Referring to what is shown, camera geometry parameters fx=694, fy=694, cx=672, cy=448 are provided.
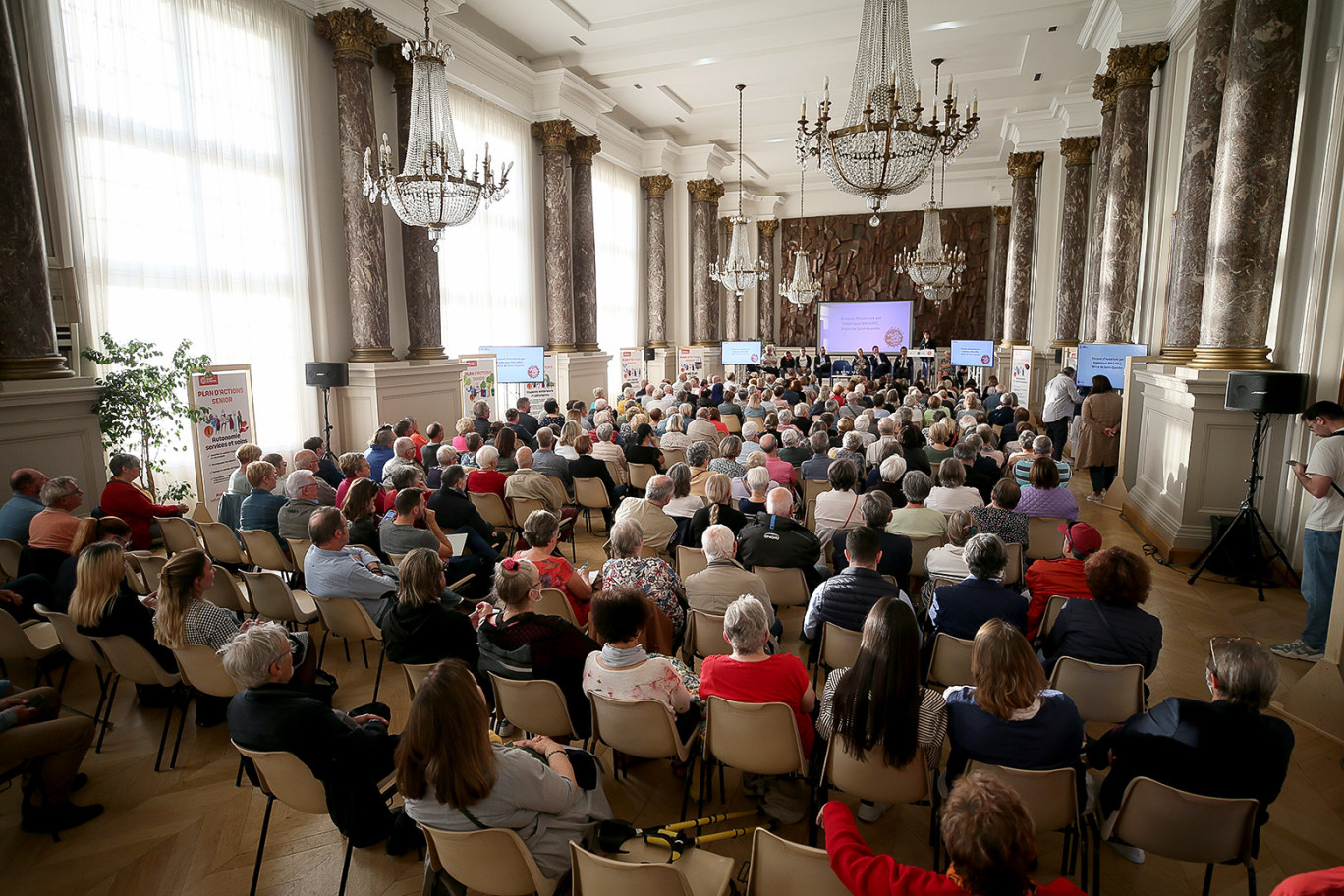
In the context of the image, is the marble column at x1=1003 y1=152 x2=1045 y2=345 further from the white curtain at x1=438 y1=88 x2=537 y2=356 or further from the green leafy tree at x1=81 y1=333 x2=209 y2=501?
the green leafy tree at x1=81 y1=333 x2=209 y2=501

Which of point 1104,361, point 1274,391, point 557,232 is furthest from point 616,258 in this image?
point 1274,391

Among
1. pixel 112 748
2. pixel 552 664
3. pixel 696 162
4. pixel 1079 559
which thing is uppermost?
pixel 696 162

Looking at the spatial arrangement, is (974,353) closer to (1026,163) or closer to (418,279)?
(1026,163)

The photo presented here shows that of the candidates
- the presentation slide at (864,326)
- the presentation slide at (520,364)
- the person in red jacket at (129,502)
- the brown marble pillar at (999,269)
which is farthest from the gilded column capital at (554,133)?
the brown marble pillar at (999,269)

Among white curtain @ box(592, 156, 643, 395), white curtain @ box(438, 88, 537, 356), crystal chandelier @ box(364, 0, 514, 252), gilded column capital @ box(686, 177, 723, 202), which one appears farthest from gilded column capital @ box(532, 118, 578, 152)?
crystal chandelier @ box(364, 0, 514, 252)

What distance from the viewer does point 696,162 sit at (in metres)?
16.4

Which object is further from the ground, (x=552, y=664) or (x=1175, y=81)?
(x=1175, y=81)

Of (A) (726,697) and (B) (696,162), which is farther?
(B) (696,162)

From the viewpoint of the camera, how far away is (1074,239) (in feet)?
38.9

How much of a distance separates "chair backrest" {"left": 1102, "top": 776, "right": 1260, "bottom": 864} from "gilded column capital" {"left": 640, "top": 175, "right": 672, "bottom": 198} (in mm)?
15503

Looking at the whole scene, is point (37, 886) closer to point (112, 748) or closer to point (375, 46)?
point (112, 748)

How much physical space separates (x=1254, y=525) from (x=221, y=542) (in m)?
7.69

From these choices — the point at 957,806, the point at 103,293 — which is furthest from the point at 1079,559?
the point at 103,293

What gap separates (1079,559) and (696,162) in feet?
48.8
